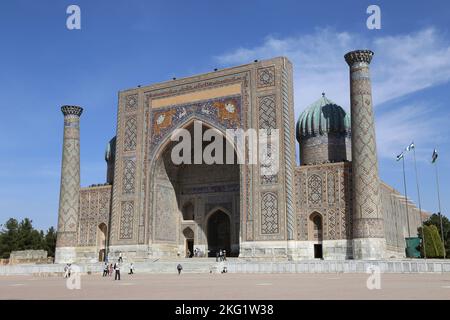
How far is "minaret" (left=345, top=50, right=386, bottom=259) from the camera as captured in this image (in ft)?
54.2

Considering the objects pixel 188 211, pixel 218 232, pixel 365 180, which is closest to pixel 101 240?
pixel 188 211

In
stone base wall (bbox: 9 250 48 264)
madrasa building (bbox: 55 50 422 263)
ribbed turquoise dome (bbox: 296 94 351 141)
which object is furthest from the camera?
stone base wall (bbox: 9 250 48 264)

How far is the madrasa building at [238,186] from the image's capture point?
1745 cm

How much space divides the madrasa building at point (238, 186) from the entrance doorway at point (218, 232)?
0.16ft

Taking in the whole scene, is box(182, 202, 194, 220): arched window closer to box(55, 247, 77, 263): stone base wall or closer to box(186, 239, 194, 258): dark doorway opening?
box(186, 239, 194, 258): dark doorway opening

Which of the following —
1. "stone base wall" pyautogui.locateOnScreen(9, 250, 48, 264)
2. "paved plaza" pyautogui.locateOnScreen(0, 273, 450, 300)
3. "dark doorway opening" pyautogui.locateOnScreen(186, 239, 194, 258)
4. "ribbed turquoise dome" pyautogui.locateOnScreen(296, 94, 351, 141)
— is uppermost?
"ribbed turquoise dome" pyautogui.locateOnScreen(296, 94, 351, 141)

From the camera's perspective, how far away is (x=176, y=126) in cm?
2130

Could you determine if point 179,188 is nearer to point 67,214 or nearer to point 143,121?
point 143,121

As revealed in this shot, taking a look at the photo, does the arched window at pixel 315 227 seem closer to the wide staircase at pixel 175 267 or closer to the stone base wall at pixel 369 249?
the stone base wall at pixel 369 249

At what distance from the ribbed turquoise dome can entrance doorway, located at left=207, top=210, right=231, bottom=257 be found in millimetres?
4943

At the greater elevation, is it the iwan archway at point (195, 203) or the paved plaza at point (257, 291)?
the iwan archway at point (195, 203)

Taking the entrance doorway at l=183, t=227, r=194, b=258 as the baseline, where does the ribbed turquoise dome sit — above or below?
above

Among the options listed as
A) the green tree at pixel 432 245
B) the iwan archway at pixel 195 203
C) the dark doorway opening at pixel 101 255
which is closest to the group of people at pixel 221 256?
the iwan archway at pixel 195 203

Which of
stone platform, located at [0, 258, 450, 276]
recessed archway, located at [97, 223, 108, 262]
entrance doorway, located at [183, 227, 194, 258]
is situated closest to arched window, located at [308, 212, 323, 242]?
stone platform, located at [0, 258, 450, 276]
